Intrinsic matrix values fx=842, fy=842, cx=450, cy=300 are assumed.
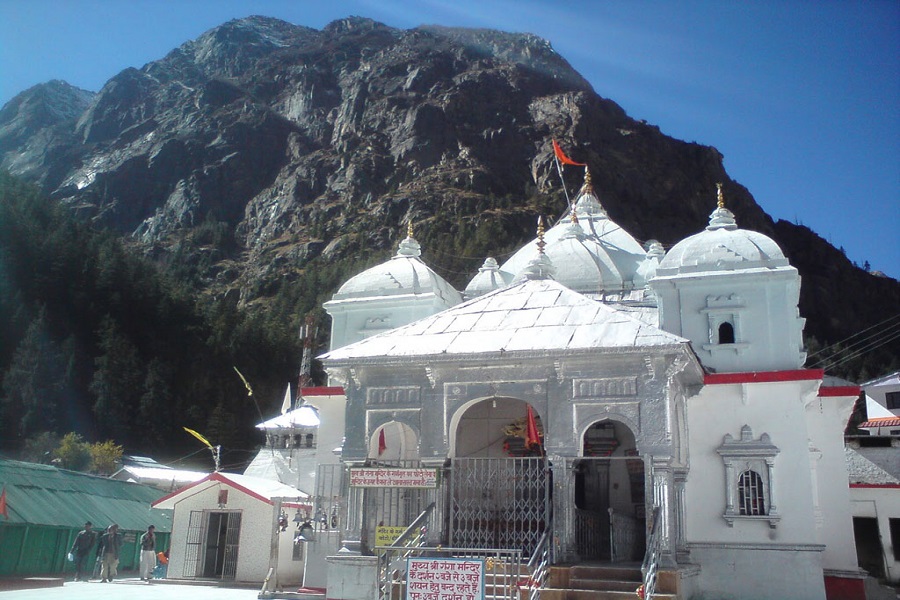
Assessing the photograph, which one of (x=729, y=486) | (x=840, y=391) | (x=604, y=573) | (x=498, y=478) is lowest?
(x=604, y=573)

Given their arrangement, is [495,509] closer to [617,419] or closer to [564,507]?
[564,507]

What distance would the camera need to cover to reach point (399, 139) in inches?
4375

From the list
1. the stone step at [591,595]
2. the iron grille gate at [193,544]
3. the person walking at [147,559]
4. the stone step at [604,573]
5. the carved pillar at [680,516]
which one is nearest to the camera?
the stone step at [591,595]

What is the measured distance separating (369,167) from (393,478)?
9582 centimetres

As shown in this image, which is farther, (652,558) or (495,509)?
(495,509)

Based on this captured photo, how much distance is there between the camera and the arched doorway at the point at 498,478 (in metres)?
14.3

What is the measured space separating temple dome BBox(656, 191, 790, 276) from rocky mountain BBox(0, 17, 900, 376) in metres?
58.4

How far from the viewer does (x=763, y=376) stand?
1847cm

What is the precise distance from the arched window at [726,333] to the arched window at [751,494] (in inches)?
127

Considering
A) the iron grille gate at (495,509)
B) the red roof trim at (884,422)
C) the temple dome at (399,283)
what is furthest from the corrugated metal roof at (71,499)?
the red roof trim at (884,422)

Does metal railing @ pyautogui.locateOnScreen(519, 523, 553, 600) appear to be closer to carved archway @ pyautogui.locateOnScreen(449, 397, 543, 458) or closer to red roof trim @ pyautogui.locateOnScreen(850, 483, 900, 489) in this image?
carved archway @ pyautogui.locateOnScreen(449, 397, 543, 458)

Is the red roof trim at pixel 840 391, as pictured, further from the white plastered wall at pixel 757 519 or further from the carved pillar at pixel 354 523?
the carved pillar at pixel 354 523

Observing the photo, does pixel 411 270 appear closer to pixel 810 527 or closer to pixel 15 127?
pixel 810 527

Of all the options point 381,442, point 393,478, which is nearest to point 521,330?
point 393,478
